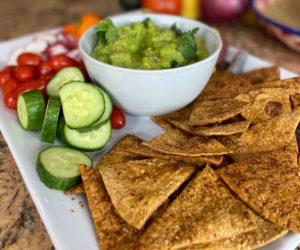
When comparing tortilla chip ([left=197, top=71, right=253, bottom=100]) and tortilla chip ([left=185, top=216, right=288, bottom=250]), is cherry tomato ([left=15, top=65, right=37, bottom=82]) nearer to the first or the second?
tortilla chip ([left=197, top=71, right=253, bottom=100])

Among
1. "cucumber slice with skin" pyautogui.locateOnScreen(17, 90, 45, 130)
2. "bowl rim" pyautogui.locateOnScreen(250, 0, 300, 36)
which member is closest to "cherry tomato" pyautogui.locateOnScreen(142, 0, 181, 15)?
"bowl rim" pyautogui.locateOnScreen(250, 0, 300, 36)

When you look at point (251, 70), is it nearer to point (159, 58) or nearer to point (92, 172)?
point (159, 58)

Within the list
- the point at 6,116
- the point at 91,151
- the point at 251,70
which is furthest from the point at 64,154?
the point at 251,70

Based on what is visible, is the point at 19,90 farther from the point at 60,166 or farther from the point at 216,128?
the point at 216,128

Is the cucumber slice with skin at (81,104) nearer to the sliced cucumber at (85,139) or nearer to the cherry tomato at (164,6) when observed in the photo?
the sliced cucumber at (85,139)

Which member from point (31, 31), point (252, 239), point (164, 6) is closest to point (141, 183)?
point (252, 239)
